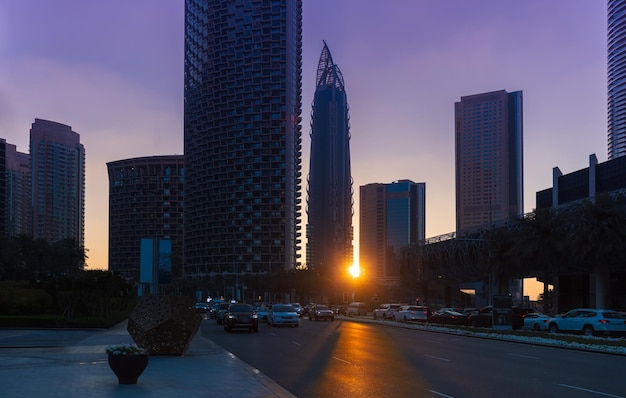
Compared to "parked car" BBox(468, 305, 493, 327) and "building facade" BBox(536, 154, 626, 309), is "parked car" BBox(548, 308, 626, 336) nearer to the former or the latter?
"parked car" BBox(468, 305, 493, 327)

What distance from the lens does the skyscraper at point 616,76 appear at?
16338cm

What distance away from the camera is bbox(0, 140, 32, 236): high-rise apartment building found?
177 metres

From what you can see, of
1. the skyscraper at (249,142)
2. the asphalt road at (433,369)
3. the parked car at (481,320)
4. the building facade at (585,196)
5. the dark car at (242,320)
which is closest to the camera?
the asphalt road at (433,369)

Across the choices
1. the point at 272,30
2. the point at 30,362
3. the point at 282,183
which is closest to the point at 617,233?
the point at 30,362

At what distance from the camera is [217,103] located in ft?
628

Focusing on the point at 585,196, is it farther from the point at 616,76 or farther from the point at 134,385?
the point at 616,76

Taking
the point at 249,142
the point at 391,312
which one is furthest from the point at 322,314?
the point at 249,142

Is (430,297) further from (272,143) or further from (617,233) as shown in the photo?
(617,233)

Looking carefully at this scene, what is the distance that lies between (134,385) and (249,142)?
175m

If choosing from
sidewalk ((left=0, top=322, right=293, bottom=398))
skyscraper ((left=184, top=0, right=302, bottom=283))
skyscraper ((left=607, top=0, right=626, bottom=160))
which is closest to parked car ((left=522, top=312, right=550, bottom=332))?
sidewalk ((left=0, top=322, right=293, bottom=398))

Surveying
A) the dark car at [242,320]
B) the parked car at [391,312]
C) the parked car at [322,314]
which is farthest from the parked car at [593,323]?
the parked car at [322,314]

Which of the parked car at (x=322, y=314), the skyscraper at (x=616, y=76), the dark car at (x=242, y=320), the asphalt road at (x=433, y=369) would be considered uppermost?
the skyscraper at (x=616, y=76)

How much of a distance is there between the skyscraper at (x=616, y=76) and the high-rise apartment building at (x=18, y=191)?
156160mm

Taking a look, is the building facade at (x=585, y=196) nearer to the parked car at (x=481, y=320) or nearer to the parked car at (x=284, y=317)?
the parked car at (x=481, y=320)
